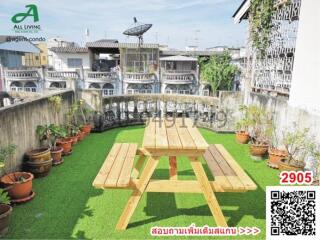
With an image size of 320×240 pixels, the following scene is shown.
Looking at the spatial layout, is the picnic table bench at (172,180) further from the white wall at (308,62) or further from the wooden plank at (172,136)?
the white wall at (308,62)

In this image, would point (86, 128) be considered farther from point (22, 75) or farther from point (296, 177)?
point (22, 75)

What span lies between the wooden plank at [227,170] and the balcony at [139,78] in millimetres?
17603

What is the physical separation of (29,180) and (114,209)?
1.33 metres

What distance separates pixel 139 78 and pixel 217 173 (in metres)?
18.8

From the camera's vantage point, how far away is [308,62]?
477cm

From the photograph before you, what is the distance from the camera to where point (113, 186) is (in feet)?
9.34

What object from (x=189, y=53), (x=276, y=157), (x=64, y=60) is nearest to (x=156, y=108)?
(x=276, y=157)

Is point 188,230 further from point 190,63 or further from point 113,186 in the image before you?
point 190,63

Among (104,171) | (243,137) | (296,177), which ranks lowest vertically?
(296,177)

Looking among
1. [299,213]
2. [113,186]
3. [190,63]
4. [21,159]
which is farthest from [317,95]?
[190,63]

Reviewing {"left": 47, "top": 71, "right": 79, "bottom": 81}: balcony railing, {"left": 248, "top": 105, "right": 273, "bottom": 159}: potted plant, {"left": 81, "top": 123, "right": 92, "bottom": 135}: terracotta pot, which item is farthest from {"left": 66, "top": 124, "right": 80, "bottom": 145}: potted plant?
{"left": 47, "top": 71, "right": 79, "bottom": 81}: balcony railing

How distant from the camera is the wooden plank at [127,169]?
2.87 meters

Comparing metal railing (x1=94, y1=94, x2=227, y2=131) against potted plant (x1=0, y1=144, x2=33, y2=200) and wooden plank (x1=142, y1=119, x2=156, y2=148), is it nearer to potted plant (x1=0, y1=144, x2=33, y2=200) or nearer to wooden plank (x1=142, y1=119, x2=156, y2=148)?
potted plant (x1=0, y1=144, x2=33, y2=200)

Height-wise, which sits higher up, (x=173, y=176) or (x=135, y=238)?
(x=173, y=176)
